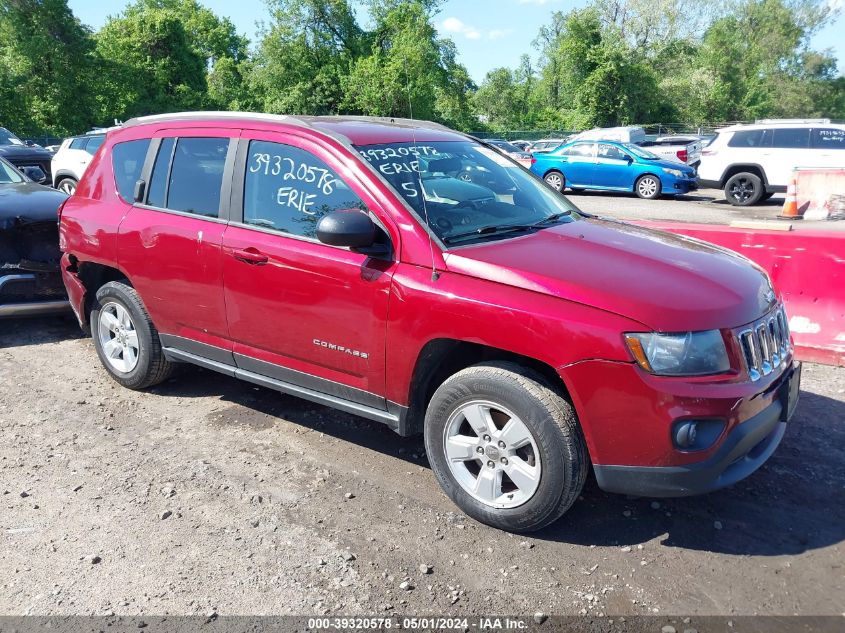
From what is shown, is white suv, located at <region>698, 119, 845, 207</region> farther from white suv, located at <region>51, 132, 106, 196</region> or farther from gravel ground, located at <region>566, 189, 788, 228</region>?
white suv, located at <region>51, 132, 106, 196</region>

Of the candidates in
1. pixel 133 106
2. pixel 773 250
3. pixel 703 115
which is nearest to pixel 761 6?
pixel 703 115

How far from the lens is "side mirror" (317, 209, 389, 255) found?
3.35m

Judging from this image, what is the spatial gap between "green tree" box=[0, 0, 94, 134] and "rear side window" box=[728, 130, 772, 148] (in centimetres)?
3861

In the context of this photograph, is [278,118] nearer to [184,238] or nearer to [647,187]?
[184,238]

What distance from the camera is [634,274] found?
3186 mm

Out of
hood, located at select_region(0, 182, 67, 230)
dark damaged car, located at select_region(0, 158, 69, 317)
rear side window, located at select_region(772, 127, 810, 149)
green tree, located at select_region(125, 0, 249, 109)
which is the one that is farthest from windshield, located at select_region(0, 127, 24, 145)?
green tree, located at select_region(125, 0, 249, 109)

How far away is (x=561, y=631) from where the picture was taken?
2.71 meters

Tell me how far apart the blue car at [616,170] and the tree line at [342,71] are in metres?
16.0

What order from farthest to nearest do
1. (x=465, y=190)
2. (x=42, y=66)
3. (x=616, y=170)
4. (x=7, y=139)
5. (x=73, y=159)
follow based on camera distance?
(x=42, y=66)
(x=616, y=170)
(x=7, y=139)
(x=73, y=159)
(x=465, y=190)

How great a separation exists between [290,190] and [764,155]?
1496 centimetres

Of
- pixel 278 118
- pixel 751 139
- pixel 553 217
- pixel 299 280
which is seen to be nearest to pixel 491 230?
pixel 553 217

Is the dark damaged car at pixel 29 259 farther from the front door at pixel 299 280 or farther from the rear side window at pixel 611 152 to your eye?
the rear side window at pixel 611 152

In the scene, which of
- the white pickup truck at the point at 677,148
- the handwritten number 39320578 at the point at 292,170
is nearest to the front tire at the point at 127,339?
the handwritten number 39320578 at the point at 292,170

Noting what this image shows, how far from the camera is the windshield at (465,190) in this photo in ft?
11.9
